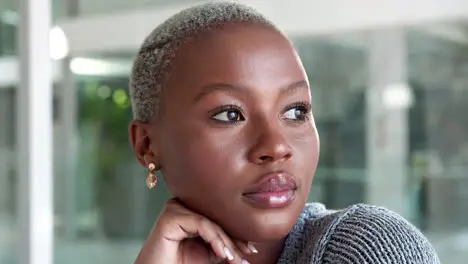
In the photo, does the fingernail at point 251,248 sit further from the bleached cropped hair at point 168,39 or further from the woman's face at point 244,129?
the bleached cropped hair at point 168,39

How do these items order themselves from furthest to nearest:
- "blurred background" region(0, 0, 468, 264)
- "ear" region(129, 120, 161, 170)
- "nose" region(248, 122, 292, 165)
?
1. "blurred background" region(0, 0, 468, 264)
2. "ear" region(129, 120, 161, 170)
3. "nose" region(248, 122, 292, 165)

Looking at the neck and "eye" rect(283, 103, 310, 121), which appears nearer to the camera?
"eye" rect(283, 103, 310, 121)

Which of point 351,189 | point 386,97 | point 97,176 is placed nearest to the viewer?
point 386,97

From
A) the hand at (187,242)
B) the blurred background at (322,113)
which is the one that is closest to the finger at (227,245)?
the hand at (187,242)

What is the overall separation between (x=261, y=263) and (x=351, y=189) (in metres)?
2.10

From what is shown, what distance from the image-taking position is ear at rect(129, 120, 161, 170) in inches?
36.3

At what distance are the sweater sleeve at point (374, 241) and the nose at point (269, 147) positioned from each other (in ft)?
0.46

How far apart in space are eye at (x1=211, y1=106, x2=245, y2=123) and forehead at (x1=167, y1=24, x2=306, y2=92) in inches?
1.4

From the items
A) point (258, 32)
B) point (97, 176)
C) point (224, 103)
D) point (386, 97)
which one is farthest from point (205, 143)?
point (97, 176)

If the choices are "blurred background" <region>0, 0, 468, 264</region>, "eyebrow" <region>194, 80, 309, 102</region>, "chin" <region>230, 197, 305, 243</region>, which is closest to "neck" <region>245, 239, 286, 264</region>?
"chin" <region>230, 197, 305, 243</region>

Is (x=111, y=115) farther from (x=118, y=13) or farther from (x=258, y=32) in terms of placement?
(x=258, y=32)

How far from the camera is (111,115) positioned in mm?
3299

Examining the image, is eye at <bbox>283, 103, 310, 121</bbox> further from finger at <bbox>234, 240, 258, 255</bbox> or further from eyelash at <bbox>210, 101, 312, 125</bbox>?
finger at <bbox>234, 240, 258, 255</bbox>

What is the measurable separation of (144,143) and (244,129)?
7.8 inches
